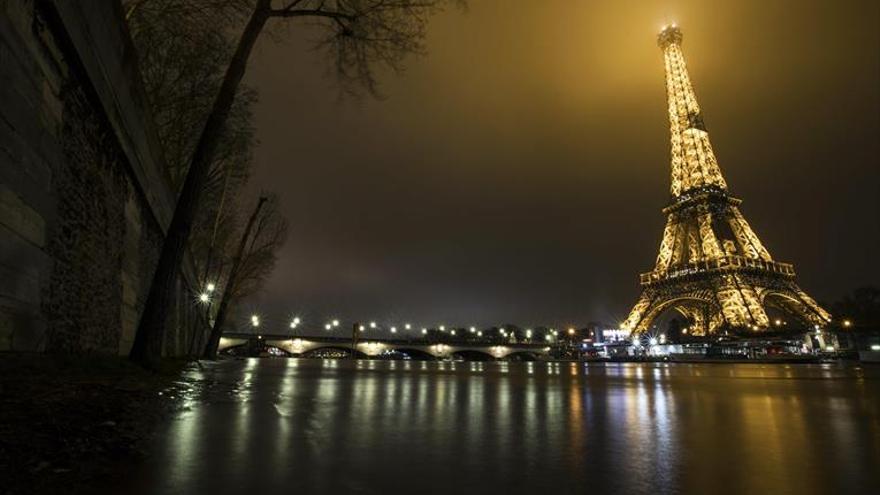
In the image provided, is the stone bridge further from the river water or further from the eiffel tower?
the river water

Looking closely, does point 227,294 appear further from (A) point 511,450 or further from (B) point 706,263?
(B) point 706,263

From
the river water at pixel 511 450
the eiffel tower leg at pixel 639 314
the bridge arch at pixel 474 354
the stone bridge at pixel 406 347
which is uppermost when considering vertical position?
the eiffel tower leg at pixel 639 314

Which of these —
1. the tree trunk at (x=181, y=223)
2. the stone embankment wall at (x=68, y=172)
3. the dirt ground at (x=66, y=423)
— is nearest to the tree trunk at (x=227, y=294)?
the stone embankment wall at (x=68, y=172)

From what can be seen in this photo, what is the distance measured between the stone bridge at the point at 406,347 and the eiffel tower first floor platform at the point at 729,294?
46.0m

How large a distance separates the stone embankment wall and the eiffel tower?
55949mm

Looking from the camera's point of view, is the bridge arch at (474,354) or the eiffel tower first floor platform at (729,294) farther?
the bridge arch at (474,354)

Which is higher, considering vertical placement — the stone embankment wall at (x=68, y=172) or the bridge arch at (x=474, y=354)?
the stone embankment wall at (x=68, y=172)

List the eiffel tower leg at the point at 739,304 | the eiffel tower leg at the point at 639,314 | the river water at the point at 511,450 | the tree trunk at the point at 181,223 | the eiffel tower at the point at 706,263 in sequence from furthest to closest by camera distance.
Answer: the eiffel tower leg at the point at 639,314 < the eiffel tower at the point at 706,263 < the eiffel tower leg at the point at 739,304 < the tree trunk at the point at 181,223 < the river water at the point at 511,450

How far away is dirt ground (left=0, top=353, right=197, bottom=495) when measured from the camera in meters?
2.23

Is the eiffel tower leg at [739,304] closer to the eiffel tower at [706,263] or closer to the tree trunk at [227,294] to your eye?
the eiffel tower at [706,263]

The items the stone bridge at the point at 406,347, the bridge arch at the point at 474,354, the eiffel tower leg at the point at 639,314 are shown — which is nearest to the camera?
the eiffel tower leg at the point at 639,314

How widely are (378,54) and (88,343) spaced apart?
8.18m

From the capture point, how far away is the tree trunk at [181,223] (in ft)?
30.2

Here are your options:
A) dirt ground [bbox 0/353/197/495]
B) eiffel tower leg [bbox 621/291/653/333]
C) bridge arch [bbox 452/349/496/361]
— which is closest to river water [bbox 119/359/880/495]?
dirt ground [bbox 0/353/197/495]
